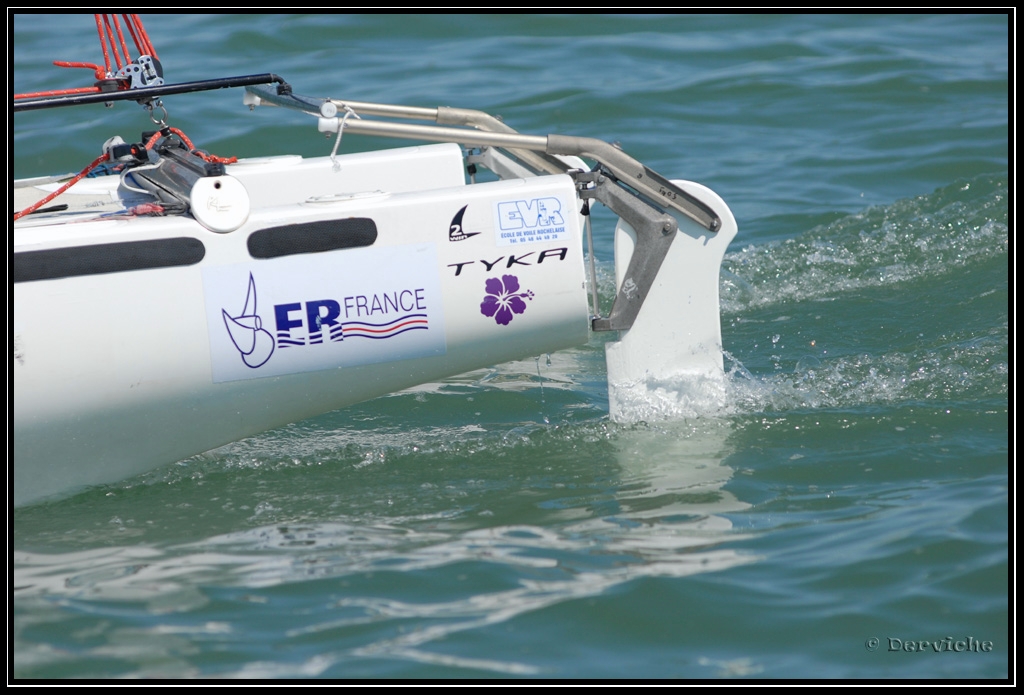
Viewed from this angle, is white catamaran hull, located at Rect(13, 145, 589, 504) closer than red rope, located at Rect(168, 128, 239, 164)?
Yes

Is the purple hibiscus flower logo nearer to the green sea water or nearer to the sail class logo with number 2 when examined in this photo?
the sail class logo with number 2

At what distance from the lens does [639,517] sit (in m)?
3.31

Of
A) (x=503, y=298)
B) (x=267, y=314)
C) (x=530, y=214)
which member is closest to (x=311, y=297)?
(x=267, y=314)

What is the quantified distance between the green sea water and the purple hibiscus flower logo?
52 centimetres

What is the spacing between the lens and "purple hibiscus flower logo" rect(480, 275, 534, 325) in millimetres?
3518

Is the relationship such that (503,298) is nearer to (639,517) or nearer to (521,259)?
(521,259)

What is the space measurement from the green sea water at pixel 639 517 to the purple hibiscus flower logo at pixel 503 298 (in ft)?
1.70

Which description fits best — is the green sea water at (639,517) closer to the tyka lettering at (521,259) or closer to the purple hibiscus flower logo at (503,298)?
the purple hibiscus flower logo at (503,298)

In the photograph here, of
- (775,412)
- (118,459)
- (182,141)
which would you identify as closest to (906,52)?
(775,412)

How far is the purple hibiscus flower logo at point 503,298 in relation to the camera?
352cm

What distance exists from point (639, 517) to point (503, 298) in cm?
78

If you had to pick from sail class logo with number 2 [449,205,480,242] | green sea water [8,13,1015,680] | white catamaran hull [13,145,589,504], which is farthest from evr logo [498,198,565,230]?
green sea water [8,13,1015,680]

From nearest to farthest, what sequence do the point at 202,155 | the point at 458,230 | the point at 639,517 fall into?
the point at 639,517 < the point at 458,230 < the point at 202,155

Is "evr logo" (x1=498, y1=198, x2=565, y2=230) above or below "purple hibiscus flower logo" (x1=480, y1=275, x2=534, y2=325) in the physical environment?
above
